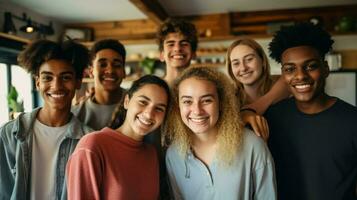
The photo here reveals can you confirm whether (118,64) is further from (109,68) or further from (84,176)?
(84,176)

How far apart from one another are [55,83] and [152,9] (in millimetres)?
2471

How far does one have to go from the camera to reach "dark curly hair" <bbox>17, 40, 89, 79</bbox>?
1.66m

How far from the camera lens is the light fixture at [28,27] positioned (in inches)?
155

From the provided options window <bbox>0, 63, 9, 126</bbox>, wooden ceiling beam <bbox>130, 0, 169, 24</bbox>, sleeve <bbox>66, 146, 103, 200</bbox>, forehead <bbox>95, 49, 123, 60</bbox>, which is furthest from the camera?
window <bbox>0, 63, 9, 126</bbox>

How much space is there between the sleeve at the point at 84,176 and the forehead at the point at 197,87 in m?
0.51

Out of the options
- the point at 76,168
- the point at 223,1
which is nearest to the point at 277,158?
the point at 76,168

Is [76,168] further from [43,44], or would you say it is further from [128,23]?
[128,23]

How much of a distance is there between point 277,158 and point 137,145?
0.70m

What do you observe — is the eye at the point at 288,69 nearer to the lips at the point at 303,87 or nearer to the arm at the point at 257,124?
the lips at the point at 303,87

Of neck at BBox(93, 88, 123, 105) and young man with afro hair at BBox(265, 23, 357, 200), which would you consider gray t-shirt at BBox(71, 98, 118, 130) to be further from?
young man with afro hair at BBox(265, 23, 357, 200)

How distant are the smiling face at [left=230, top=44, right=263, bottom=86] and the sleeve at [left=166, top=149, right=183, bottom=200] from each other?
29.2 inches

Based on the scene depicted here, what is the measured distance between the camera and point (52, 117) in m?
1.67

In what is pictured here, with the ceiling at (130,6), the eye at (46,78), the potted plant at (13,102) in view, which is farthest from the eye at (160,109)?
the potted plant at (13,102)

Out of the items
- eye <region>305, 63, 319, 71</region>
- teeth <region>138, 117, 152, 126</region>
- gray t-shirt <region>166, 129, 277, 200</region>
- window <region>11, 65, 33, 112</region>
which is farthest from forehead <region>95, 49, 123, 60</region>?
window <region>11, 65, 33, 112</region>
